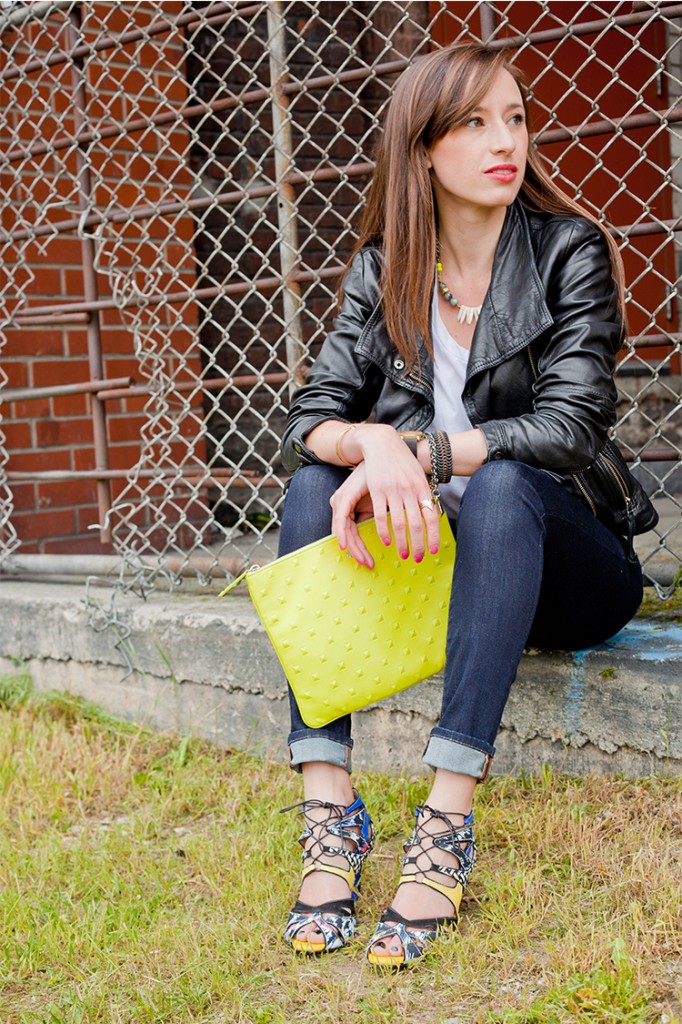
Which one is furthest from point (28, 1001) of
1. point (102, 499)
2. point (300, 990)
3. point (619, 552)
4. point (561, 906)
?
point (102, 499)

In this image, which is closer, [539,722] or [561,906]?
[561,906]

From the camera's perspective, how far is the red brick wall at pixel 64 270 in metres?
3.84

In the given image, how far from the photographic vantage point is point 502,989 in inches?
→ 69.9

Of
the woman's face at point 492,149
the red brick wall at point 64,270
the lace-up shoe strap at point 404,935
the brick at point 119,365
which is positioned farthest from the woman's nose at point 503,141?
the brick at point 119,365

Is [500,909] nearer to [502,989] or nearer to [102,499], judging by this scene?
[502,989]

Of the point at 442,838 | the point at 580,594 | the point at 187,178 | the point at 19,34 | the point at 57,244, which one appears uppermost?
the point at 19,34

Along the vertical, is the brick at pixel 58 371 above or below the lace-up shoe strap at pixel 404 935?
above

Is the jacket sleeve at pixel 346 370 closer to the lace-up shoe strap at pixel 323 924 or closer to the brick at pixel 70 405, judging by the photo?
the lace-up shoe strap at pixel 323 924

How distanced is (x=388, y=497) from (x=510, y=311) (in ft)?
1.66

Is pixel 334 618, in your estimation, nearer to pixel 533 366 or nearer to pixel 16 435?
Result: pixel 533 366

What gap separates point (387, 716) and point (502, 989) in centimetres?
107

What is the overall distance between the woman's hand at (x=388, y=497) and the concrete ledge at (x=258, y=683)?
61 centimetres

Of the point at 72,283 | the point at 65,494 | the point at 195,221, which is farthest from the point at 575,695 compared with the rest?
the point at 195,221

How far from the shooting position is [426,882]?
1.96 m
